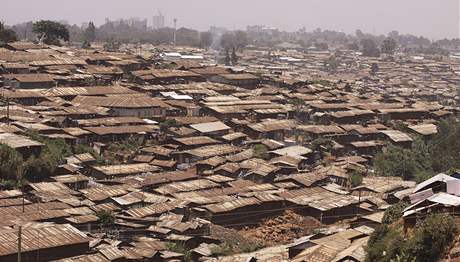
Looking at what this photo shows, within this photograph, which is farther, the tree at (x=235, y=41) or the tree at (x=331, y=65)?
the tree at (x=235, y=41)

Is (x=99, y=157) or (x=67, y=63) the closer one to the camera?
(x=99, y=157)

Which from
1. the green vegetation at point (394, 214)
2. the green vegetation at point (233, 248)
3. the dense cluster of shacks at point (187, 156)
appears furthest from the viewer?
the green vegetation at point (233, 248)

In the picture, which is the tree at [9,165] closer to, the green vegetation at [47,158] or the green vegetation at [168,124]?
the green vegetation at [47,158]

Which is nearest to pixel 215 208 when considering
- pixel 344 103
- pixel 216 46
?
pixel 344 103

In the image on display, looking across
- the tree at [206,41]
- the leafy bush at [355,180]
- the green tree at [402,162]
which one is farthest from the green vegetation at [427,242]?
the tree at [206,41]

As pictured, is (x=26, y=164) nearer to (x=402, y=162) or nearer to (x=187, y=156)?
(x=187, y=156)

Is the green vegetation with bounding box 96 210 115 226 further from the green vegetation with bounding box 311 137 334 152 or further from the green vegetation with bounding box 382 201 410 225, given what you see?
the green vegetation with bounding box 311 137 334 152

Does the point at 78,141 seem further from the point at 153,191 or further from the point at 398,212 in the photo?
the point at 398,212

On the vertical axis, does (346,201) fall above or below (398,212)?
below
